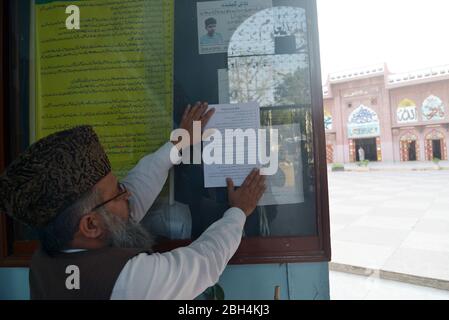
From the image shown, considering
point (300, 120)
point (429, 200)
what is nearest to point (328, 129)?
point (429, 200)

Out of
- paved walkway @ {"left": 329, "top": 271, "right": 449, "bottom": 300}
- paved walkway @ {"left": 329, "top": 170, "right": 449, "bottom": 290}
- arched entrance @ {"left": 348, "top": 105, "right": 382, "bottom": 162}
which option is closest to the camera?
paved walkway @ {"left": 329, "top": 271, "right": 449, "bottom": 300}

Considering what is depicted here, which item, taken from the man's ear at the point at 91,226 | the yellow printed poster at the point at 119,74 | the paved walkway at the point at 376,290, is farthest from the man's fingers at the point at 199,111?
the paved walkway at the point at 376,290

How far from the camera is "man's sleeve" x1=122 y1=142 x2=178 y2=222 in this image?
3.47 feet

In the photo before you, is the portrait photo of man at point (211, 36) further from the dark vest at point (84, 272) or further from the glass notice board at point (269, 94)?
the dark vest at point (84, 272)

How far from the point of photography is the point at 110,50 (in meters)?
1.17

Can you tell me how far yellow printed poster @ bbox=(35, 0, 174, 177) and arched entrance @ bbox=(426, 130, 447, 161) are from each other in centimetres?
2222

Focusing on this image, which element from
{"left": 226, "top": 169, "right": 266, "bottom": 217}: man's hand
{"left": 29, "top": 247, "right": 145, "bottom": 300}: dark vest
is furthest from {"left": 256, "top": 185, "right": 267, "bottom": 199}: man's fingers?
{"left": 29, "top": 247, "right": 145, "bottom": 300}: dark vest

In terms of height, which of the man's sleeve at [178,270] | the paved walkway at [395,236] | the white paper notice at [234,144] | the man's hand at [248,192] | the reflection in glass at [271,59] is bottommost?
the paved walkway at [395,236]

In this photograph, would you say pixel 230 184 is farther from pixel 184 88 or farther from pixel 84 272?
pixel 84 272

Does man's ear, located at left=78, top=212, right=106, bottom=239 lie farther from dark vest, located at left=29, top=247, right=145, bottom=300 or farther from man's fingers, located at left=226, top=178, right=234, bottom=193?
man's fingers, located at left=226, top=178, right=234, bottom=193

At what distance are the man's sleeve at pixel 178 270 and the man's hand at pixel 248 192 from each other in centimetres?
A: 15

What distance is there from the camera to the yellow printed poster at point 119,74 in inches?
45.7

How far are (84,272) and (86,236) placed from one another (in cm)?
11

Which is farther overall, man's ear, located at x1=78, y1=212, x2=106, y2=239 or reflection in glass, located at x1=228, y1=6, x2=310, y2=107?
reflection in glass, located at x1=228, y1=6, x2=310, y2=107
